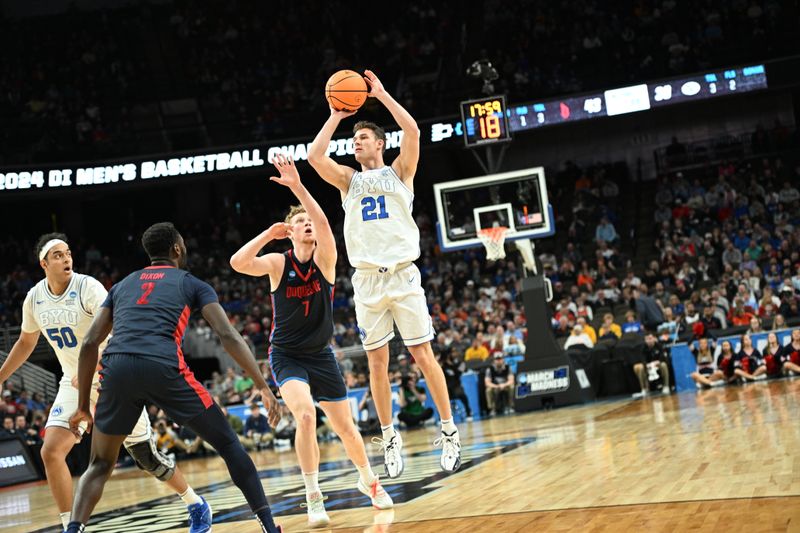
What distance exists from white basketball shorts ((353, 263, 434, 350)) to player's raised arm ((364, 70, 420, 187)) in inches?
26.3

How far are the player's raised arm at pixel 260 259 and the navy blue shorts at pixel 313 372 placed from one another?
549 millimetres

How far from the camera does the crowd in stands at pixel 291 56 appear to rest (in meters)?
24.4

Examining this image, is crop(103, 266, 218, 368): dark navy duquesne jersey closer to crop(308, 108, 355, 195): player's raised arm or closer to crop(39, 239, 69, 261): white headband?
crop(39, 239, 69, 261): white headband

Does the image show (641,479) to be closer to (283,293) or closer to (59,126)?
(283,293)

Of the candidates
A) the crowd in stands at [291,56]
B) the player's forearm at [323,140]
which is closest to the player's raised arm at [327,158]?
the player's forearm at [323,140]

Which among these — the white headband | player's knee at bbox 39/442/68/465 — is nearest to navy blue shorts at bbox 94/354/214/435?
player's knee at bbox 39/442/68/465

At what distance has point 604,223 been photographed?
24031 mm

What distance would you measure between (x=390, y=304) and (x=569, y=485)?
1766mm

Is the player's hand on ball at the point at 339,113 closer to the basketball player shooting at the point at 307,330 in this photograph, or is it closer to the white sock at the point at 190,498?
the basketball player shooting at the point at 307,330

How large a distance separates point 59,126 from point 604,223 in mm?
14872

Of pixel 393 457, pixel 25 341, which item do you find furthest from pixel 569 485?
pixel 25 341

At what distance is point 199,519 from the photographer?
6059 millimetres

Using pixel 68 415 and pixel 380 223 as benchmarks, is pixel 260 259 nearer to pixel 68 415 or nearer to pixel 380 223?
pixel 380 223

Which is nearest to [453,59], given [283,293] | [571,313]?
[571,313]
